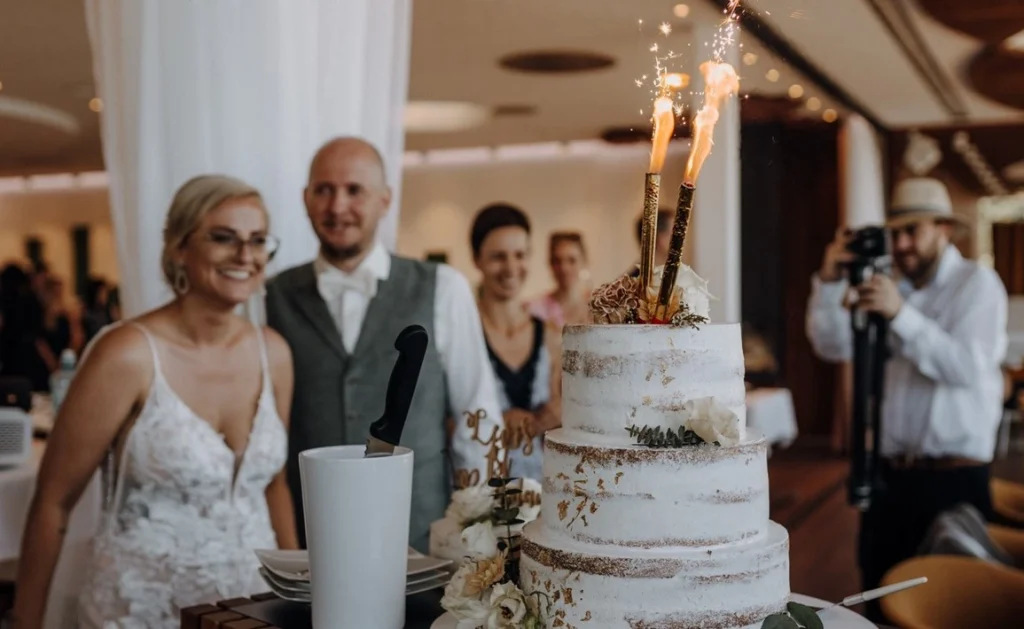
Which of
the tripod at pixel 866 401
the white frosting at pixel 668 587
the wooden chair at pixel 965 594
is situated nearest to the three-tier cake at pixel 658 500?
the white frosting at pixel 668 587

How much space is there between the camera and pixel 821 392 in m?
9.98

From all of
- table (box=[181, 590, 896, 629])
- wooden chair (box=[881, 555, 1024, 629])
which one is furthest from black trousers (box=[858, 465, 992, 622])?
table (box=[181, 590, 896, 629])

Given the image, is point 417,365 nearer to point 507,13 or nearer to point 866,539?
point 866,539

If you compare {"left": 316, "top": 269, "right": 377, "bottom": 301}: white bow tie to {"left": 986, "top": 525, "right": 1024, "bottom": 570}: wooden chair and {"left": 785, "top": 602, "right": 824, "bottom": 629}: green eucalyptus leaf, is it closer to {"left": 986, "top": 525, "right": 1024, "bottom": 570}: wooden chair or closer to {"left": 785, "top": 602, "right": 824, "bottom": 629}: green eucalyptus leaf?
{"left": 785, "top": 602, "right": 824, "bottom": 629}: green eucalyptus leaf

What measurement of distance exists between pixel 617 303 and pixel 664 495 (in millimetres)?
253

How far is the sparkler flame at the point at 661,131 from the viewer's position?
51.6 inches

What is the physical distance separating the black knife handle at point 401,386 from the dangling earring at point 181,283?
0.91 m

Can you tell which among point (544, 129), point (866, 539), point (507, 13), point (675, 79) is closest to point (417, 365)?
point (675, 79)

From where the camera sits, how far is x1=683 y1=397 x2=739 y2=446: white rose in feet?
4.11

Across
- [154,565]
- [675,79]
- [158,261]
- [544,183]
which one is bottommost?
[154,565]

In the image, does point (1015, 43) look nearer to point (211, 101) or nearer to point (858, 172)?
point (858, 172)

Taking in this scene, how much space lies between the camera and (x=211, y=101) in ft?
8.59

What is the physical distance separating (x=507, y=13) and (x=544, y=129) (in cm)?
397

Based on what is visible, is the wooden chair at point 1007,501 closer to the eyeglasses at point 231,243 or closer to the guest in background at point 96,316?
the eyeglasses at point 231,243
